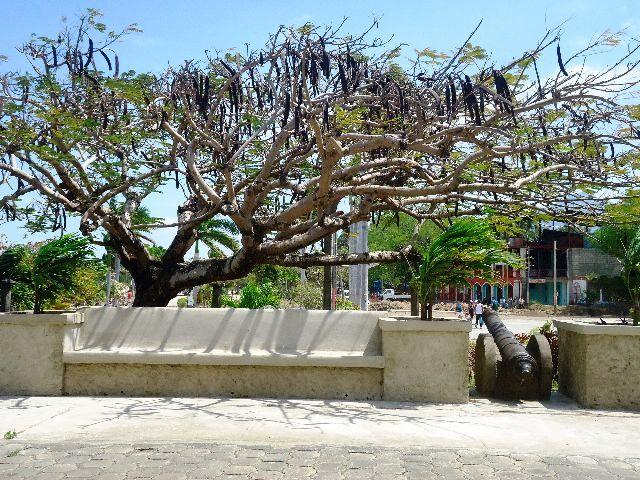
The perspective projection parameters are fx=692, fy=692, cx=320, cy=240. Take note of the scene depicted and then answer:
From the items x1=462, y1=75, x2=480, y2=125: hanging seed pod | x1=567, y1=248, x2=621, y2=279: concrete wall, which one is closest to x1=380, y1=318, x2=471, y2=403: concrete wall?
x1=462, y1=75, x2=480, y2=125: hanging seed pod

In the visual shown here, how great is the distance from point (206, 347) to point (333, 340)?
5.90ft

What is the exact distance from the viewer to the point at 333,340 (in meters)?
9.88

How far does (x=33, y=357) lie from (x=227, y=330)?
8.60ft

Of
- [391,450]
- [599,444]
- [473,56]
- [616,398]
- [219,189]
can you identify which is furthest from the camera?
[219,189]

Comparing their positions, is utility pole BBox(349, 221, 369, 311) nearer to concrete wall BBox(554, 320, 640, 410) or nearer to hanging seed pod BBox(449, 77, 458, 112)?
hanging seed pod BBox(449, 77, 458, 112)

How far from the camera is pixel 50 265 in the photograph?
9789 millimetres

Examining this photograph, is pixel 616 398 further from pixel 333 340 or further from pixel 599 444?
pixel 333 340

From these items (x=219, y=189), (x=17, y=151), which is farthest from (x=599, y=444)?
(x=17, y=151)

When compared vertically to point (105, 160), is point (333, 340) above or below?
below

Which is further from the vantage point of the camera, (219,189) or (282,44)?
(219,189)

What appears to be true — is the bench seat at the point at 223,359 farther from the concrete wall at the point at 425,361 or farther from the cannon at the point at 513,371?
the cannon at the point at 513,371

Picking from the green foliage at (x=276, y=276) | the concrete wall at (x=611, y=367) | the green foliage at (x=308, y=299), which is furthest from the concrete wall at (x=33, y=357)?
the green foliage at (x=276, y=276)

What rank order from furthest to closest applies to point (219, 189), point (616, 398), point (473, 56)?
point (219, 189) < point (473, 56) < point (616, 398)

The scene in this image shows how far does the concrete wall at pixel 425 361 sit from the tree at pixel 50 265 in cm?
451
